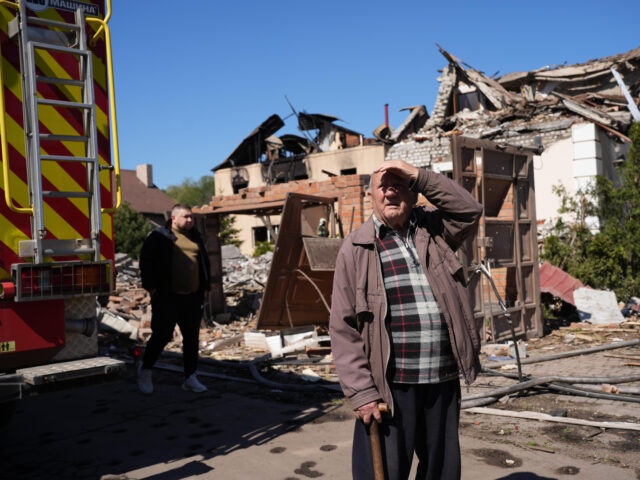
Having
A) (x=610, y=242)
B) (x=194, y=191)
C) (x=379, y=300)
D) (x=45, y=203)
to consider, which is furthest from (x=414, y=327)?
(x=194, y=191)

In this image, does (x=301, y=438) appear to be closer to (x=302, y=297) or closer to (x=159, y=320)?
(x=159, y=320)

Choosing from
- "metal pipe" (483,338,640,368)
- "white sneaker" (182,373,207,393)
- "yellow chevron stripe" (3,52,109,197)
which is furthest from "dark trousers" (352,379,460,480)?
"metal pipe" (483,338,640,368)

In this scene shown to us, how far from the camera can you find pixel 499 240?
28.0 ft

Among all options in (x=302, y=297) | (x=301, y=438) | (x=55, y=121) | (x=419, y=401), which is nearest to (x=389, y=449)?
(x=419, y=401)

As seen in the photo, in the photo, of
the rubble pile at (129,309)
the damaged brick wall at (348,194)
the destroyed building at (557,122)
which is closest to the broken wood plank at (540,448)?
the damaged brick wall at (348,194)

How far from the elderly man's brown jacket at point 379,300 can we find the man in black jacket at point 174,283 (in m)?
3.60

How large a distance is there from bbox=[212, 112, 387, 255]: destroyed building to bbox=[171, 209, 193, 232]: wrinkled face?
82.5ft

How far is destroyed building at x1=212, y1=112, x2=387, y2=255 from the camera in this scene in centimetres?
3241

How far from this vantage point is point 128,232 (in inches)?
1340

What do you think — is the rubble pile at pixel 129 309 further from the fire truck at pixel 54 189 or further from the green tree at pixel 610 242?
the green tree at pixel 610 242

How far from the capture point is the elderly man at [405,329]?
2.56 m

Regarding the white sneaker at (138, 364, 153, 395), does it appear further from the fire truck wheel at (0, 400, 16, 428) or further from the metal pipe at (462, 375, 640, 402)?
the metal pipe at (462, 375, 640, 402)

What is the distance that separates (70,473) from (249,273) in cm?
1672

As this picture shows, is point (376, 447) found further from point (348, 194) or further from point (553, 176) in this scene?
point (553, 176)
